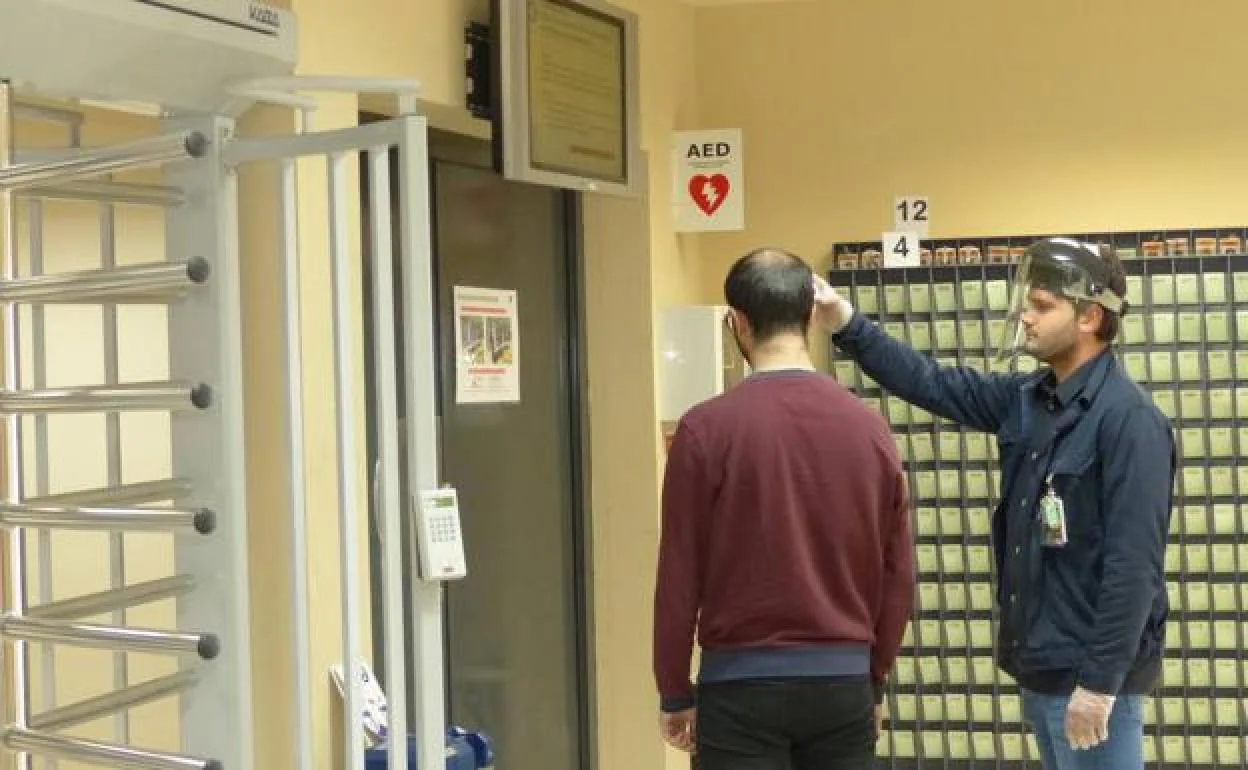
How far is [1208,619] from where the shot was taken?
4.97m

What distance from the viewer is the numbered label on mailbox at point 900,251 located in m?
5.14

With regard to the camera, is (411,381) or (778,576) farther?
(778,576)

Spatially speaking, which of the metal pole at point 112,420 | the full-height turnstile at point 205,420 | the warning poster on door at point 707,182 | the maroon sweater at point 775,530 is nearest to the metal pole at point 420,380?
the full-height turnstile at point 205,420

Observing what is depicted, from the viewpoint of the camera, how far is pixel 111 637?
208 cm

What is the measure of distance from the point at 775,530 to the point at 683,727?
440mm

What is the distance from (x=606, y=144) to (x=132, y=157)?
224cm

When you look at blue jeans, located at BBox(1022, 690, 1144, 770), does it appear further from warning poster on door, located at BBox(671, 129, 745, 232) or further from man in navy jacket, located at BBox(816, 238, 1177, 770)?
warning poster on door, located at BBox(671, 129, 745, 232)

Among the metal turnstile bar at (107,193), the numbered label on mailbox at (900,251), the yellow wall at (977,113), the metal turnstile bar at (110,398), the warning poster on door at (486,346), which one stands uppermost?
the yellow wall at (977,113)

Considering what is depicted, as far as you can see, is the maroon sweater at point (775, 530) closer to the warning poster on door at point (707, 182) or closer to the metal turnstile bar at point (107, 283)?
the metal turnstile bar at point (107, 283)

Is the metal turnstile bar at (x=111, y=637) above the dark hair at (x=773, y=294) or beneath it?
beneath

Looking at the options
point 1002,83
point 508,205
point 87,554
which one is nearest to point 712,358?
point 508,205

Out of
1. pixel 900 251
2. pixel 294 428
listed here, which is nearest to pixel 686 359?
pixel 900 251

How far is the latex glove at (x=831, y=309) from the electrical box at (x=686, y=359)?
1.30 meters

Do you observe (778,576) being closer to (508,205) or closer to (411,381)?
(411,381)
